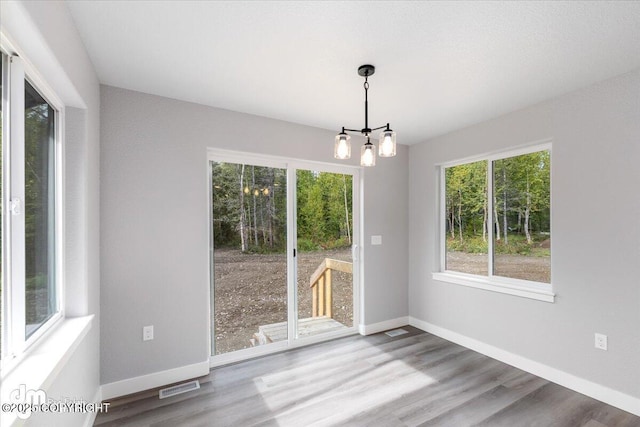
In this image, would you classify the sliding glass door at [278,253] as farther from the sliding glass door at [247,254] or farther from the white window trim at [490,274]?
the white window trim at [490,274]

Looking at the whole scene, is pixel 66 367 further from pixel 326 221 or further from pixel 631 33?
pixel 631 33

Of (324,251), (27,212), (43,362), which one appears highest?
(27,212)

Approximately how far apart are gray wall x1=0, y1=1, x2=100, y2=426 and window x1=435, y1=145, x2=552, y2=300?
11.6 feet

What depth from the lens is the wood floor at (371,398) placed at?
2117mm

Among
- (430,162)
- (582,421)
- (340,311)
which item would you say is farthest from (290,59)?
(582,421)

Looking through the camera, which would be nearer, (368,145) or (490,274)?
(368,145)

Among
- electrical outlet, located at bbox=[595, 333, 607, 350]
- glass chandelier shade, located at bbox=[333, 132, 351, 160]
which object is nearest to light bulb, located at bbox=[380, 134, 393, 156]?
glass chandelier shade, located at bbox=[333, 132, 351, 160]

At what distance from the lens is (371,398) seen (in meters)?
2.38

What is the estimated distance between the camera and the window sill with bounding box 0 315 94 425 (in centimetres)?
113

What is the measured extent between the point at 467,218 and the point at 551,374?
1.70m

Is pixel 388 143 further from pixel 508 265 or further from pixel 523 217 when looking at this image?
pixel 508 265

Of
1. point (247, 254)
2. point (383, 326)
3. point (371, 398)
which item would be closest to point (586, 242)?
point (371, 398)

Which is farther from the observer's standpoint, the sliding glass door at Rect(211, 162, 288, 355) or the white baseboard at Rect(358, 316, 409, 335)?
the white baseboard at Rect(358, 316, 409, 335)

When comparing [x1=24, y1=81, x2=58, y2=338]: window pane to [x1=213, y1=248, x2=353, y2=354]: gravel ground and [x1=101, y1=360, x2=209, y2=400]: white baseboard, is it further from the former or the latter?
[x1=213, y1=248, x2=353, y2=354]: gravel ground
